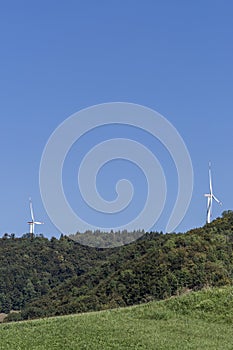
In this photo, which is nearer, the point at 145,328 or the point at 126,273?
the point at 145,328

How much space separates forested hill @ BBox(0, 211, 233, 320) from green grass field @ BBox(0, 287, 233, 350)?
988 centimetres

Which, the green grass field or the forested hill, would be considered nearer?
the green grass field

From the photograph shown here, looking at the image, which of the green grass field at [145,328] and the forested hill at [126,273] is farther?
the forested hill at [126,273]

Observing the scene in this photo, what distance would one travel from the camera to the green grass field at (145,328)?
16.8m

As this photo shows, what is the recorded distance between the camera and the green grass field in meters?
16.8

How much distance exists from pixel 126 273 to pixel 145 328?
116 feet

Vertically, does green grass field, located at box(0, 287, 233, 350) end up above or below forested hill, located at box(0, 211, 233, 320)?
below

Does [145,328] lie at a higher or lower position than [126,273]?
lower

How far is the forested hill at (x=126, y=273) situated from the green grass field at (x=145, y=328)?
988 cm

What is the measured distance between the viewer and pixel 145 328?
1864 centimetres

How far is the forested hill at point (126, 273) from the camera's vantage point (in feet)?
147

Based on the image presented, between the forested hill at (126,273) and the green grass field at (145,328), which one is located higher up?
the forested hill at (126,273)

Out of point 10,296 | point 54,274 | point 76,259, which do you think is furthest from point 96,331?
point 76,259

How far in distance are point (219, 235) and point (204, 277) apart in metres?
13.7
